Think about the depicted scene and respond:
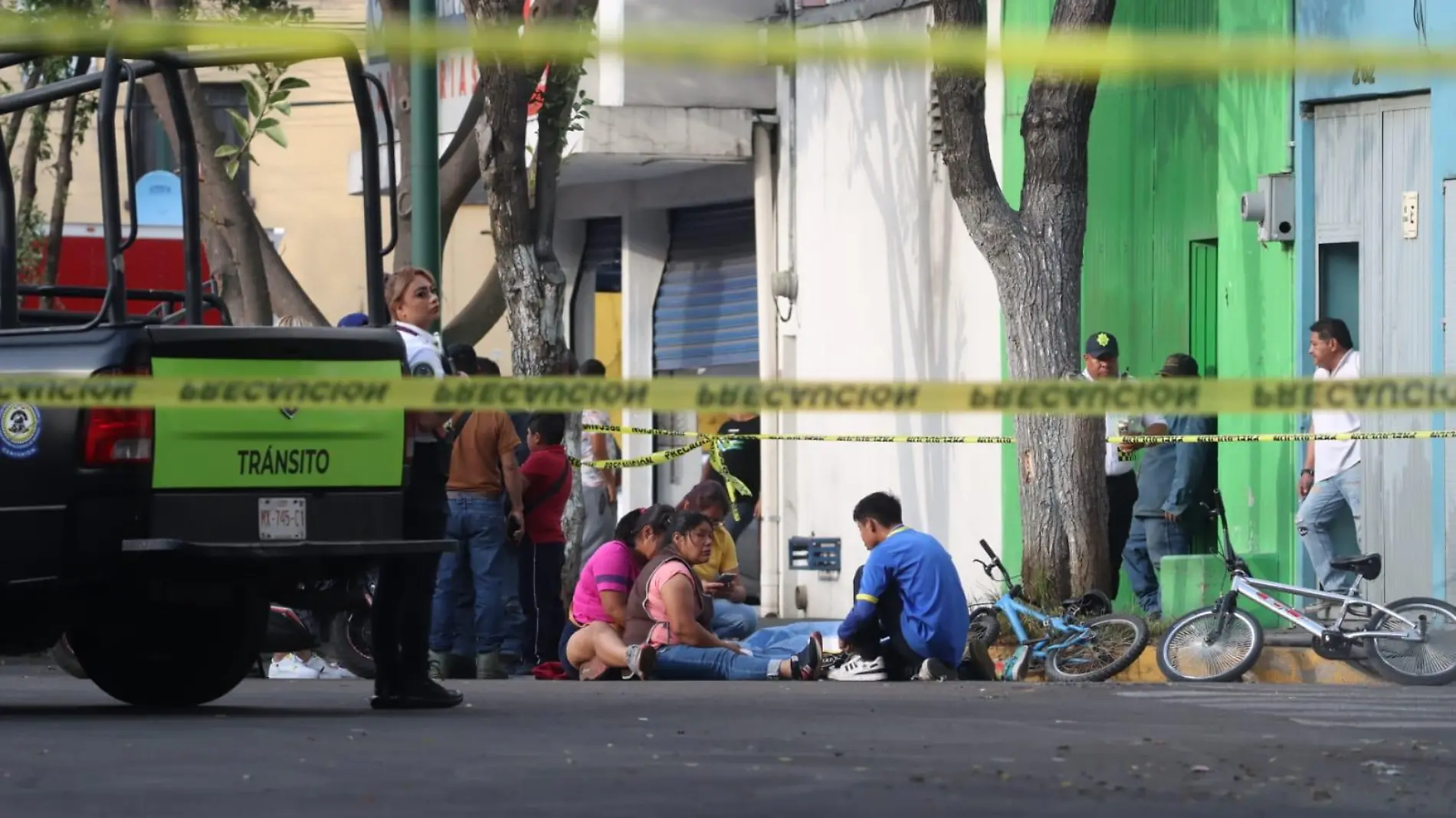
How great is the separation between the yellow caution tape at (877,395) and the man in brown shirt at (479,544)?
6069 millimetres

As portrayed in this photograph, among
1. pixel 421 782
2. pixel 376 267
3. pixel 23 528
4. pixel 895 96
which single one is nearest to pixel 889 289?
pixel 895 96

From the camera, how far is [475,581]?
43.2 feet

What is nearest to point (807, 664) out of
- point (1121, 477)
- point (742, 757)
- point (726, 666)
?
point (726, 666)

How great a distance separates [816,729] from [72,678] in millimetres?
5688

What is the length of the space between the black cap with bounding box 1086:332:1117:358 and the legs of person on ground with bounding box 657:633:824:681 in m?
3.10

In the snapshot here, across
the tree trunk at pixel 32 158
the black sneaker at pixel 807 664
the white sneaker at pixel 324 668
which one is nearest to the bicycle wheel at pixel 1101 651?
the black sneaker at pixel 807 664

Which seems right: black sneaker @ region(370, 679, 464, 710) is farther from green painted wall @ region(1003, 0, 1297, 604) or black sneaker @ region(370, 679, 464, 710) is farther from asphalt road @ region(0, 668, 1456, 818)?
green painted wall @ region(1003, 0, 1297, 604)

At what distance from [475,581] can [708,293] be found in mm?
8565

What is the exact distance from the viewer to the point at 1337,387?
6.61 meters

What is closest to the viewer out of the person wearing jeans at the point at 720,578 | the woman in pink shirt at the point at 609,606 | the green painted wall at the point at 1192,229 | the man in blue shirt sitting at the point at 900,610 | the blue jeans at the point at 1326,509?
the man in blue shirt sitting at the point at 900,610

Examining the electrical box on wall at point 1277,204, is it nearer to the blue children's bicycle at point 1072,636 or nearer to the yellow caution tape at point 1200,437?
the yellow caution tape at point 1200,437

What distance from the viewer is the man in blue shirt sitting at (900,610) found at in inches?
472

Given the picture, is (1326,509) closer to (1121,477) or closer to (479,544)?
(1121,477)

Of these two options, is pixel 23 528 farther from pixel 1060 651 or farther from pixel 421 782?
pixel 1060 651
